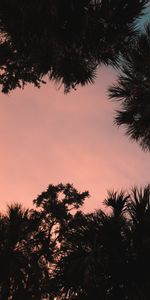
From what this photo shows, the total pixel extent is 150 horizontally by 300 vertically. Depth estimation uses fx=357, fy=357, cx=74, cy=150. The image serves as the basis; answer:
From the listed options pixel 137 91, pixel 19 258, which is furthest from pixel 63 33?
pixel 19 258

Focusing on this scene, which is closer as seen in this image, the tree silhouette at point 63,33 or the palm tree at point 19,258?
the tree silhouette at point 63,33

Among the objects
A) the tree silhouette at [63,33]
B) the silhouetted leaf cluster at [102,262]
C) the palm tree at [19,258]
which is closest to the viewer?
the silhouetted leaf cluster at [102,262]

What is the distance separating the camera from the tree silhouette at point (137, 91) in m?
9.20

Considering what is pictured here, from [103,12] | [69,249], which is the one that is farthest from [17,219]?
[103,12]

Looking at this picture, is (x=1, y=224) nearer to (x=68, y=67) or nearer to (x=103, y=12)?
(x=68, y=67)

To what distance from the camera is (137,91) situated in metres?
9.80

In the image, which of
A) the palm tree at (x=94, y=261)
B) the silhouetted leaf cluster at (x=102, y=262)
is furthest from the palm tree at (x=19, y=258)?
the palm tree at (x=94, y=261)

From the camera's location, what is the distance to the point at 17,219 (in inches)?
432

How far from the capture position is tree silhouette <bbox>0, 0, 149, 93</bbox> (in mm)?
7988

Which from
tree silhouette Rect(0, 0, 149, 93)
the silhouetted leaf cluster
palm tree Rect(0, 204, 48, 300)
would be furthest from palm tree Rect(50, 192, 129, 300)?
tree silhouette Rect(0, 0, 149, 93)

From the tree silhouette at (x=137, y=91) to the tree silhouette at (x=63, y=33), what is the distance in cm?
44

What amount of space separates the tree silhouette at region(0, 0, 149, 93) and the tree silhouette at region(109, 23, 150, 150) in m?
0.44

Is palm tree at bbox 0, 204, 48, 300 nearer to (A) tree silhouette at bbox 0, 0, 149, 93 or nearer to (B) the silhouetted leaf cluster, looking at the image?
(B) the silhouetted leaf cluster

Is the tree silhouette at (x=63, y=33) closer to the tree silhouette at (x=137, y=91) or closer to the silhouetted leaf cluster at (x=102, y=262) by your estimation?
the tree silhouette at (x=137, y=91)
